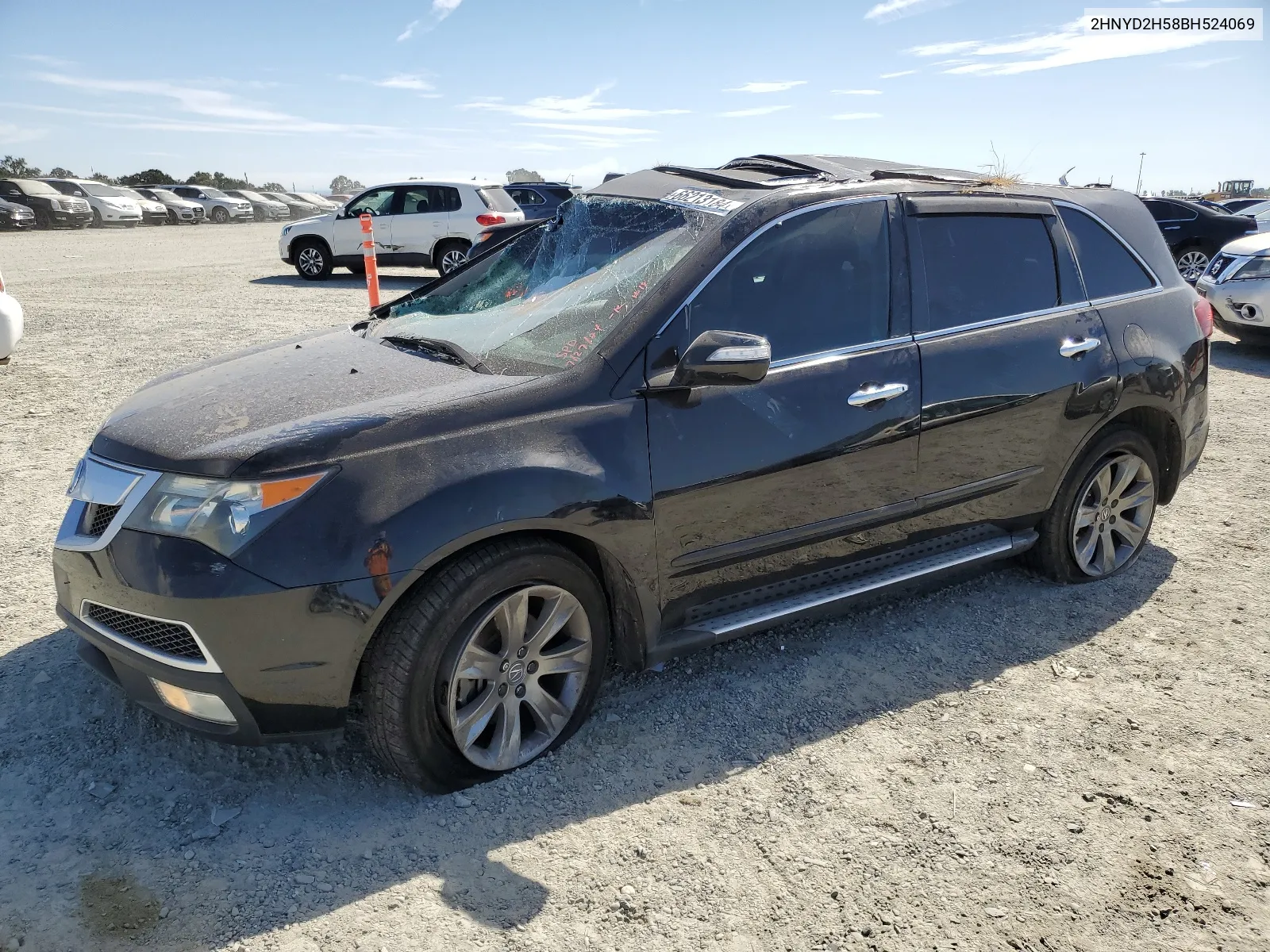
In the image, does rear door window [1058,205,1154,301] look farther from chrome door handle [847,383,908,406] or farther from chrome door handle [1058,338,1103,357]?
chrome door handle [847,383,908,406]

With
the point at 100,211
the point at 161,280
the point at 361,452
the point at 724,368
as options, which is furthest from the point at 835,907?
the point at 100,211

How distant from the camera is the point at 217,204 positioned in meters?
39.7

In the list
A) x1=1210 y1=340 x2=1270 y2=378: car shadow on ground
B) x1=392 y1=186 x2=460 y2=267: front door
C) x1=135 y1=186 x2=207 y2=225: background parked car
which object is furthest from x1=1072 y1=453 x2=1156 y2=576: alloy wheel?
x1=135 y1=186 x2=207 y2=225: background parked car

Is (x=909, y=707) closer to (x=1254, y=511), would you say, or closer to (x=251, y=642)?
(x=251, y=642)

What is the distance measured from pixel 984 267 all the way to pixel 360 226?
13.9 m

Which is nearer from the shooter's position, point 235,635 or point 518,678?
point 235,635

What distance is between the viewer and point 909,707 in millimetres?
3445

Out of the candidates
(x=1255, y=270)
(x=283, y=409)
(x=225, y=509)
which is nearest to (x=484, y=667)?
(x=225, y=509)

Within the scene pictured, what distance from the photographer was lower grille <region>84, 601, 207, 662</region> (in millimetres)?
2564

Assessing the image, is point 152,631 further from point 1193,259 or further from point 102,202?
→ point 102,202

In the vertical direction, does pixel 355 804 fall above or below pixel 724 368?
below

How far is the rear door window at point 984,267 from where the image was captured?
146 inches

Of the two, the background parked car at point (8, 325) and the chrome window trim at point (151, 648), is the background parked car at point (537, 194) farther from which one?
the chrome window trim at point (151, 648)

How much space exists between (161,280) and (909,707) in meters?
14.9
